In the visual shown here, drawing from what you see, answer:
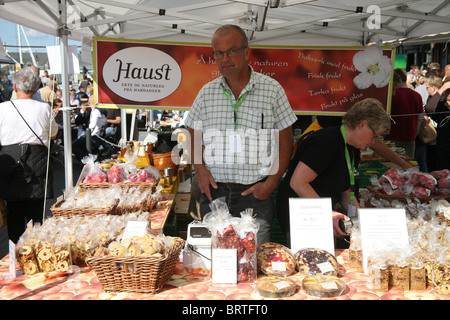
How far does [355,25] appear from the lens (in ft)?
16.4

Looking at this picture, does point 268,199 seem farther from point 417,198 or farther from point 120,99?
point 120,99

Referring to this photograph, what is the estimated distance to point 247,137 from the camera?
2.63 m

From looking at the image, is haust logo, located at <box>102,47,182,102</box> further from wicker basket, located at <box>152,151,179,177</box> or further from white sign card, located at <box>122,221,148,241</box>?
white sign card, located at <box>122,221,148,241</box>

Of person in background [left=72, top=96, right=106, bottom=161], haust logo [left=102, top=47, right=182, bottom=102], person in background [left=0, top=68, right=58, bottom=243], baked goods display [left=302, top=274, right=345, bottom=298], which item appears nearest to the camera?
baked goods display [left=302, top=274, right=345, bottom=298]

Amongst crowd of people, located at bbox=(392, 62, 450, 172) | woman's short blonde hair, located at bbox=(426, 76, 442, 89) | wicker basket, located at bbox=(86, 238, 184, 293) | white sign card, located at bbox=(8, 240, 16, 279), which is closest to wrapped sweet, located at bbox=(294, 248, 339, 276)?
wicker basket, located at bbox=(86, 238, 184, 293)

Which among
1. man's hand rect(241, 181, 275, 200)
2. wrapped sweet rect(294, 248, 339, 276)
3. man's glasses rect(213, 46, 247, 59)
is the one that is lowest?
wrapped sweet rect(294, 248, 339, 276)

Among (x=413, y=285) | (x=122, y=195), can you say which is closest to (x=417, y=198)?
(x=413, y=285)

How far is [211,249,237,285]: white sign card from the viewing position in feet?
6.02

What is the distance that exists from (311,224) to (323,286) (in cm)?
35

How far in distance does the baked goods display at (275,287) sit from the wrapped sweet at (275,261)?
90 mm

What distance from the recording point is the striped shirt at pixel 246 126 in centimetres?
261

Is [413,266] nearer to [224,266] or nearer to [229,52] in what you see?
[224,266]

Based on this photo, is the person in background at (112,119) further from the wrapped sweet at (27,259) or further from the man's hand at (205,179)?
the wrapped sweet at (27,259)

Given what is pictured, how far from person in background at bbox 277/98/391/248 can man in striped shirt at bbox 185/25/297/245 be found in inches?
5.8
